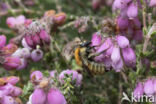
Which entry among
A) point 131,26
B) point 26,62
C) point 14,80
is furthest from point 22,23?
point 131,26

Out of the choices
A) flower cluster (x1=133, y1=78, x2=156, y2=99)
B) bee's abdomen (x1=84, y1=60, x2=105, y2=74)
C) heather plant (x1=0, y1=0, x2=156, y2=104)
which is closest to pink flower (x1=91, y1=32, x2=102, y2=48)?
heather plant (x1=0, y1=0, x2=156, y2=104)

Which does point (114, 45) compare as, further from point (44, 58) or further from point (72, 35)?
point (72, 35)

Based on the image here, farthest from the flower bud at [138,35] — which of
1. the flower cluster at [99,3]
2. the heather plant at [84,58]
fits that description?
the flower cluster at [99,3]

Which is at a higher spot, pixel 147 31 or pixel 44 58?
pixel 147 31

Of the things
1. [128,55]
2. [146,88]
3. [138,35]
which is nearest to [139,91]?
[146,88]

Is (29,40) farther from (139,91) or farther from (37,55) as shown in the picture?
(139,91)

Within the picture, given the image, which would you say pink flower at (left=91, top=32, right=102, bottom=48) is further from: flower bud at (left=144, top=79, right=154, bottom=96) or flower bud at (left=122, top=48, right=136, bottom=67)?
flower bud at (left=144, top=79, right=154, bottom=96)
